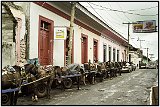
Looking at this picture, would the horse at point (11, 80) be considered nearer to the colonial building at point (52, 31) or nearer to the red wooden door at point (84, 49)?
the colonial building at point (52, 31)

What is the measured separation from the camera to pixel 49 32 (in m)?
15.7

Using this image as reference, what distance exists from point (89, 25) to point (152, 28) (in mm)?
19485

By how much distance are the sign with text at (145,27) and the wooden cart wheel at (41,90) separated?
30597 millimetres

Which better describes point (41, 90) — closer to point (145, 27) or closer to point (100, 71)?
point (100, 71)

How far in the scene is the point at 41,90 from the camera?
10289 millimetres

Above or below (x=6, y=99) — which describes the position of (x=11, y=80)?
above

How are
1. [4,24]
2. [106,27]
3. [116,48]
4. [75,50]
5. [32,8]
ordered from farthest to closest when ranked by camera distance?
[116,48], [106,27], [75,50], [32,8], [4,24]

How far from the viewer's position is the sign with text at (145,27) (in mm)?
40250

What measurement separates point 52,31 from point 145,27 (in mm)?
29136

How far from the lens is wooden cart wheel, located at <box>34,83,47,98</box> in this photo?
32.7 feet

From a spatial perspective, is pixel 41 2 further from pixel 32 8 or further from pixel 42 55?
pixel 42 55

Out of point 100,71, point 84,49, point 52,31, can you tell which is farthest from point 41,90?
point 84,49

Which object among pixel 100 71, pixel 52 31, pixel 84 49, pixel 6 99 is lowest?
pixel 6 99

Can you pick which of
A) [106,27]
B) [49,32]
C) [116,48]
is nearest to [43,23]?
[49,32]
